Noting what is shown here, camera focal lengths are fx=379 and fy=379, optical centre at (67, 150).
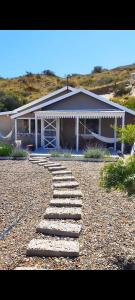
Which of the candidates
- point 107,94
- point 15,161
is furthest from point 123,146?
point 107,94

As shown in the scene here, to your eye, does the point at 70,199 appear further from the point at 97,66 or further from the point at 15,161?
the point at 97,66

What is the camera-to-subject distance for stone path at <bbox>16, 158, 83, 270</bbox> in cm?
472

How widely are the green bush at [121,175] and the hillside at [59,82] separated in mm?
44735

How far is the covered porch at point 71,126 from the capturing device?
20016mm

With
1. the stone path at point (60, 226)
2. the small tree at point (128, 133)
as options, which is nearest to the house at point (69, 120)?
the stone path at point (60, 226)

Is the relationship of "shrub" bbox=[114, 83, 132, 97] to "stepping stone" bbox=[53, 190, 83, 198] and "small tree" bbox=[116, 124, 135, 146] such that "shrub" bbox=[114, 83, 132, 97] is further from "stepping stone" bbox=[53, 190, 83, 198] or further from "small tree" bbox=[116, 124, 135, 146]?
"small tree" bbox=[116, 124, 135, 146]

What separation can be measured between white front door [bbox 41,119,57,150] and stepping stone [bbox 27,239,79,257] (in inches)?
590

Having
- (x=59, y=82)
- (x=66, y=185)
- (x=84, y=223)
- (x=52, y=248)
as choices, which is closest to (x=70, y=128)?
(x=66, y=185)

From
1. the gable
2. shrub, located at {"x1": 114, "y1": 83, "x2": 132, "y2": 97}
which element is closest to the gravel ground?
the gable

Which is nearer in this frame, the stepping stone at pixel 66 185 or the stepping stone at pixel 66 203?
the stepping stone at pixel 66 203

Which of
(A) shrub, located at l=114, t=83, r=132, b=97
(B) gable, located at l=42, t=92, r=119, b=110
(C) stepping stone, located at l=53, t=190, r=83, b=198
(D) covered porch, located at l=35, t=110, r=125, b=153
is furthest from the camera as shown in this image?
(A) shrub, located at l=114, t=83, r=132, b=97

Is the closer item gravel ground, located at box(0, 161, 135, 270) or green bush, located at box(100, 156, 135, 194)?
green bush, located at box(100, 156, 135, 194)

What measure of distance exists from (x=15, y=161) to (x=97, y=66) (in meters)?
57.3

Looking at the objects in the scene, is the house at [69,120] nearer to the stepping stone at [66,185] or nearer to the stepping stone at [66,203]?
the stepping stone at [66,185]
